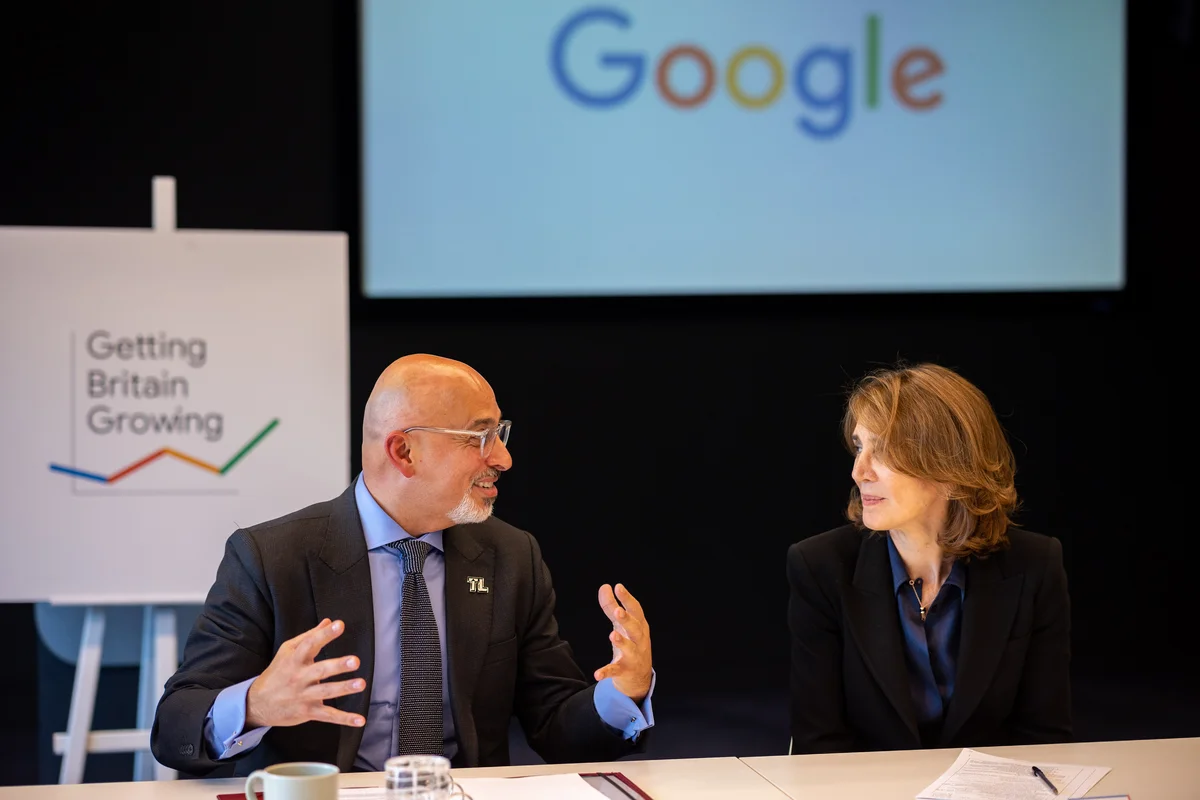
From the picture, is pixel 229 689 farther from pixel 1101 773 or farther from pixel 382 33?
pixel 382 33

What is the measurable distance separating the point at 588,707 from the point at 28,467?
189 centimetres

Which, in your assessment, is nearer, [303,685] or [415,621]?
[303,685]

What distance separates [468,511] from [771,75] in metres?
2.92

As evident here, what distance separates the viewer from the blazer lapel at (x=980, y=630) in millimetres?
2498

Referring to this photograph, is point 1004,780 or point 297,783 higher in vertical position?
point 297,783

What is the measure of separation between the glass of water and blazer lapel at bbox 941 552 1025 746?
1.18 m

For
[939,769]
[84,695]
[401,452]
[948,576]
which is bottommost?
[84,695]

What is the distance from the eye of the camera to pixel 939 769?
2.12 m

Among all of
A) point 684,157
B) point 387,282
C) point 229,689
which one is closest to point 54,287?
point 387,282

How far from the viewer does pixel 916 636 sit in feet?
8.47

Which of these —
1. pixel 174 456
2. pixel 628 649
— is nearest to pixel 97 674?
pixel 174 456

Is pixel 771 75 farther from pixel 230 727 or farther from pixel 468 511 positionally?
pixel 230 727

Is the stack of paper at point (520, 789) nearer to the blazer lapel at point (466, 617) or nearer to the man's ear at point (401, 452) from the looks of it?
the blazer lapel at point (466, 617)

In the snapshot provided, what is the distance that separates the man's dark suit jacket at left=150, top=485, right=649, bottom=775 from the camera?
2.23 m
